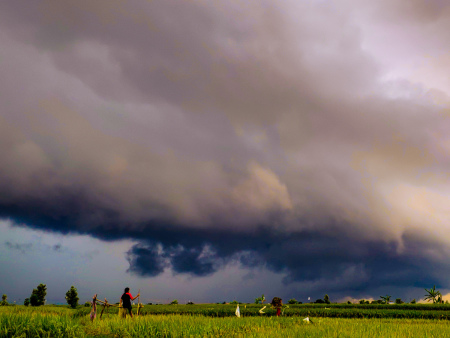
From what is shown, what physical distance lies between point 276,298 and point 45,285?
46.2m

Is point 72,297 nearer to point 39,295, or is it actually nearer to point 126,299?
point 39,295

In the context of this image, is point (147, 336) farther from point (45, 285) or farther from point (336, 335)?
point (45, 285)

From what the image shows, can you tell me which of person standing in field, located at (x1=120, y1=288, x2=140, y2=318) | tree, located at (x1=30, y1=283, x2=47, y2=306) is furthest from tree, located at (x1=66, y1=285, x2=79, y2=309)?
person standing in field, located at (x1=120, y1=288, x2=140, y2=318)

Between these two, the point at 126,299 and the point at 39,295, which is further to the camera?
the point at 39,295

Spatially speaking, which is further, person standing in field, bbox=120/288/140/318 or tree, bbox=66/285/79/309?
tree, bbox=66/285/79/309

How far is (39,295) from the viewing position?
182 ft

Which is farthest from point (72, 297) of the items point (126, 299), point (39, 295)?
point (126, 299)

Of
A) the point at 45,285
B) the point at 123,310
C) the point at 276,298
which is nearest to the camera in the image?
the point at 123,310

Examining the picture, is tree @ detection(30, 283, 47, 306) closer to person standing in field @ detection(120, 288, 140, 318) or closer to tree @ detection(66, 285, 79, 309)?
tree @ detection(66, 285, 79, 309)

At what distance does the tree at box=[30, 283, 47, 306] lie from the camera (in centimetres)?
5468

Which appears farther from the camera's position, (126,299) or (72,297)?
(72,297)

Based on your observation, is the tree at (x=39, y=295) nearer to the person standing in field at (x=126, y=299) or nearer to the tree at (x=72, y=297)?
the tree at (x=72, y=297)

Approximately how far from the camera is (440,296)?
94375mm

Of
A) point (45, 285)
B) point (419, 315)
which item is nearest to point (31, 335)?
point (419, 315)
